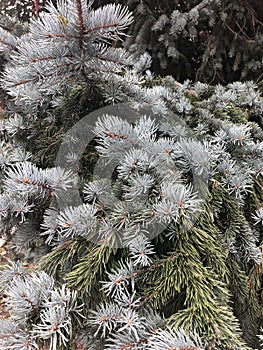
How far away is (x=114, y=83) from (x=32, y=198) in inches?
12.9

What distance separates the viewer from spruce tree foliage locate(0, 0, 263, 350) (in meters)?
0.56

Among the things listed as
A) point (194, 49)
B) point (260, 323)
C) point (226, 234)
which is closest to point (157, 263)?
point (226, 234)

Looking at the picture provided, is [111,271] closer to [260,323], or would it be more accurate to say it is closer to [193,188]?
[193,188]

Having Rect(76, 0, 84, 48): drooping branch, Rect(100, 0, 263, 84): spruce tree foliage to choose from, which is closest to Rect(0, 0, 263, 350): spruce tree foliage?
Rect(76, 0, 84, 48): drooping branch

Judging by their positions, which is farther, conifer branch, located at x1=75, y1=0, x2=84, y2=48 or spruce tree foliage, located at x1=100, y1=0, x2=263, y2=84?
spruce tree foliage, located at x1=100, y1=0, x2=263, y2=84

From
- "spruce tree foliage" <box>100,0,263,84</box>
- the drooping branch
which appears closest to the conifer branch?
the drooping branch

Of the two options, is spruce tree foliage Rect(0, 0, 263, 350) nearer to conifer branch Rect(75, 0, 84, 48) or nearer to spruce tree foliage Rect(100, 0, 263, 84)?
conifer branch Rect(75, 0, 84, 48)

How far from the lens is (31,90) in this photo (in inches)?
31.5

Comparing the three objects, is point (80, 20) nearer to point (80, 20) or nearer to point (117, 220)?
point (80, 20)

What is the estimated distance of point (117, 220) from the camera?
0.64 metres

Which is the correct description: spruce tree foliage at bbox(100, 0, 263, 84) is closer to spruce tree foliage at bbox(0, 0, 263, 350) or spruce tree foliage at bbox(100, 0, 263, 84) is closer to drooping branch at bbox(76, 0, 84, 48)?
spruce tree foliage at bbox(0, 0, 263, 350)

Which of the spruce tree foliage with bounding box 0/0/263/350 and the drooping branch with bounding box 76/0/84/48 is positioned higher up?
the drooping branch with bounding box 76/0/84/48

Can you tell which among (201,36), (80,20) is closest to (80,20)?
(80,20)

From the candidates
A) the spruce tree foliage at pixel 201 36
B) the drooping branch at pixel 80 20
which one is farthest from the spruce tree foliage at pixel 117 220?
the spruce tree foliage at pixel 201 36
